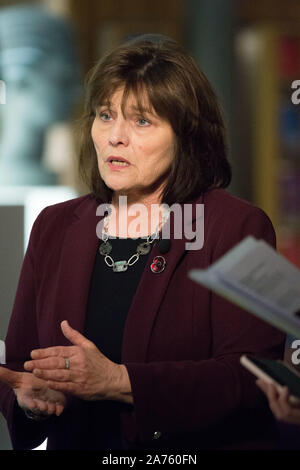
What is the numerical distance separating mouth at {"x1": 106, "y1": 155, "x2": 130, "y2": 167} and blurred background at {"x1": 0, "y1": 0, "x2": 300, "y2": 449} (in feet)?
3.09

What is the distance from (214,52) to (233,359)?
3.17 meters

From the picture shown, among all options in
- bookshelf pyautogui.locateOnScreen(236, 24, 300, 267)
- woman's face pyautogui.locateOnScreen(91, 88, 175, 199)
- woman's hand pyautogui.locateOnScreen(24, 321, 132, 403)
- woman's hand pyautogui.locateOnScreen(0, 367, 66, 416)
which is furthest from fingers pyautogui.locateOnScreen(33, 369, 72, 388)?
bookshelf pyautogui.locateOnScreen(236, 24, 300, 267)

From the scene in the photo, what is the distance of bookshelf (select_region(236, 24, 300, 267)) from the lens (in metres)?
4.86

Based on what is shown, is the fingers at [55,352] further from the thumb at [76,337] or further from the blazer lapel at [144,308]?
the blazer lapel at [144,308]

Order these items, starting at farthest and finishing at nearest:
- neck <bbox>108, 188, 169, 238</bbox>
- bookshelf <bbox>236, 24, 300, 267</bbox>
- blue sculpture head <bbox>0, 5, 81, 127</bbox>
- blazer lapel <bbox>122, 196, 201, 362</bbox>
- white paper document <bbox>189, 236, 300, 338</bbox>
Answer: bookshelf <bbox>236, 24, 300, 267</bbox> → blue sculpture head <bbox>0, 5, 81, 127</bbox> → neck <bbox>108, 188, 169, 238</bbox> → blazer lapel <bbox>122, 196, 201, 362</bbox> → white paper document <bbox>189, 236, 300, 338</bbox>

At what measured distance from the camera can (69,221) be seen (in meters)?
1.72

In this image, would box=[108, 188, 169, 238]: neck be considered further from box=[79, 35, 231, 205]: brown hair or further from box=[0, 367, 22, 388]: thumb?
box=[0, 367, 22, 388]: thumb

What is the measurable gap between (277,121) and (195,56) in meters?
0.77

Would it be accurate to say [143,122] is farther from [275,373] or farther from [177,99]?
[275,373]

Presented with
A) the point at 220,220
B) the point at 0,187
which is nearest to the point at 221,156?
the point at 220,220

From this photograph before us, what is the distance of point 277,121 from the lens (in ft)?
16.1

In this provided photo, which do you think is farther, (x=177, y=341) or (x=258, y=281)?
(x=177, y=341)

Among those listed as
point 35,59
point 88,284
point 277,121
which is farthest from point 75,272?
point 277,121
